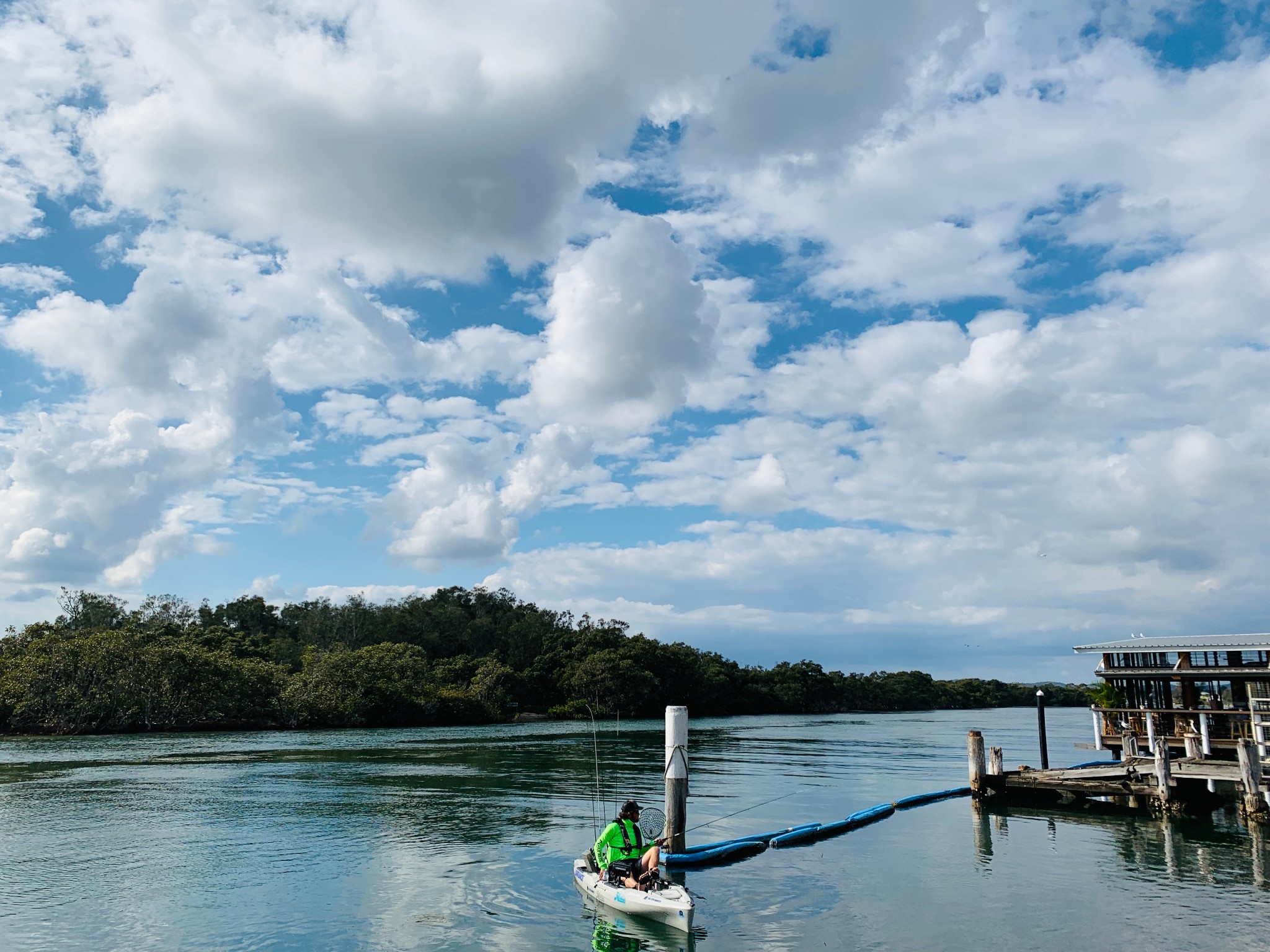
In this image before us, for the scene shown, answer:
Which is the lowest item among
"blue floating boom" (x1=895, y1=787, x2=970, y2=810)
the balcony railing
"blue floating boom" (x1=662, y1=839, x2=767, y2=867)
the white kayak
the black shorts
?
"blue floating boom" (x1=895, y1=787, x2=970, y2=810)

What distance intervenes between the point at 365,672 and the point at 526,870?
244ft

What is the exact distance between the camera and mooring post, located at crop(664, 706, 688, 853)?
2217cm

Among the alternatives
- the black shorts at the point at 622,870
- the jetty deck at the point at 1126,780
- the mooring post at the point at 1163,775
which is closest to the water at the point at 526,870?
the black shorts at the point at 622,870

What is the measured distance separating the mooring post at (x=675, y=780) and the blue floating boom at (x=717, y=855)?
0.27 meters

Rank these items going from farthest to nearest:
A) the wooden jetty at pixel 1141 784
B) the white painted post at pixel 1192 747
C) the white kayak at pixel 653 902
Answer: the white painted post at pixel 1192 747 → the wooden jetty at pixel 1141 784 → the white kayak at pixel 653 902

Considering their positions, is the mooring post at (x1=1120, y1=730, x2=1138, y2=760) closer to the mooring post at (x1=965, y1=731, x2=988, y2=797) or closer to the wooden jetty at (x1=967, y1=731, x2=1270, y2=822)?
the wooden jetty at (x1=967, y1=731, x2=1270, y2=822)

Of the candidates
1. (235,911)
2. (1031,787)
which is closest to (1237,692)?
(1031,787)

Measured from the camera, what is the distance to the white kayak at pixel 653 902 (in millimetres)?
16188

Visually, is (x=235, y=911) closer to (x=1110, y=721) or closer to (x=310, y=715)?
(x=1110, y=721)

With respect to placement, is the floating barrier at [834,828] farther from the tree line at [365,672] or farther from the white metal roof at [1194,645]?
the tree line at [365,672]

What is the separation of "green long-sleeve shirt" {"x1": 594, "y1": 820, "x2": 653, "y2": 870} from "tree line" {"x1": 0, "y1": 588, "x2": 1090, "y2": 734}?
52210 mm

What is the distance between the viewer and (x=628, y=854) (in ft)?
59.2

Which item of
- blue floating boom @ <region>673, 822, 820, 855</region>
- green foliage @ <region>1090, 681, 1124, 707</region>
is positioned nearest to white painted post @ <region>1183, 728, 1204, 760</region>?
green foliage @ <region>1090, 681, 1124, 707</region>

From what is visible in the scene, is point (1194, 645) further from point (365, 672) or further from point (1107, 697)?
point (365, 672)
